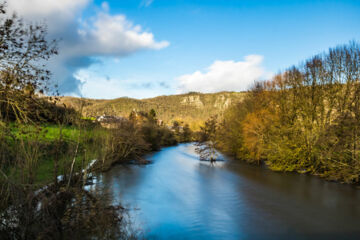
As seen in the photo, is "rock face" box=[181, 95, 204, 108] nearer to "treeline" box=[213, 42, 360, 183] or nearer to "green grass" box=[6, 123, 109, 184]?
"treeline" box=[213, 42, 360, 183]

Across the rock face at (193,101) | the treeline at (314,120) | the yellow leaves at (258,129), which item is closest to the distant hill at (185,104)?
the rock face at (193,101)

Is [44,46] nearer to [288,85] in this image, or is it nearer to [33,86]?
[33,86]

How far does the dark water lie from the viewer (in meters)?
10.6

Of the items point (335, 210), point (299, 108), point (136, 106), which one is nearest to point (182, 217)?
point (335, 210)

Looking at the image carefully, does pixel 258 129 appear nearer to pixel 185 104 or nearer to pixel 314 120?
pixel 314 120

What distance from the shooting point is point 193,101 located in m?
→ 148

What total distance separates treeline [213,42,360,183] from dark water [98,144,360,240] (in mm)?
1532

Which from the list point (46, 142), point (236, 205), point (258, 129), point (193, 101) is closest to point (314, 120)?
point (258, 129)

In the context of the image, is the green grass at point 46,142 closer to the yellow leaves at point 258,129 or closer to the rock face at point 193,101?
the yellow leaves at point 258,129

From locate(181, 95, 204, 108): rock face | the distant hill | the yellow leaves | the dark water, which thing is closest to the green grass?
the dark water

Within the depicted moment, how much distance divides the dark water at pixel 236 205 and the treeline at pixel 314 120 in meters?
1.53

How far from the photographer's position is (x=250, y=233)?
10.4m

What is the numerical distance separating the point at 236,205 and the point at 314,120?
11.7m

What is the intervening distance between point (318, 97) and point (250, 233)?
1486cm
